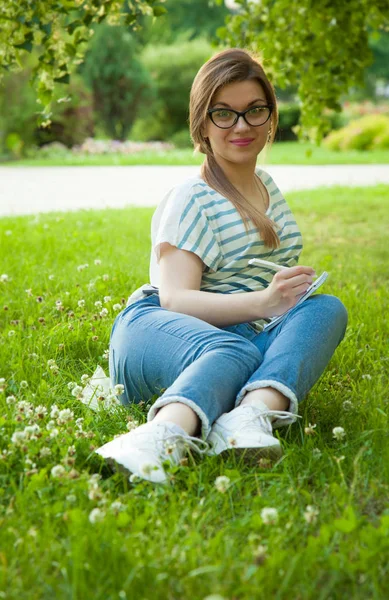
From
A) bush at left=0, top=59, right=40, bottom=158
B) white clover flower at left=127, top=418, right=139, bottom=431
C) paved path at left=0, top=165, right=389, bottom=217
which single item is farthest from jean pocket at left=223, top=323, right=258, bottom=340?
bush at left=0, top=59, right=40, bottom=158

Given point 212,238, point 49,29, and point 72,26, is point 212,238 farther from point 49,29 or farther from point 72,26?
→ point 49,29

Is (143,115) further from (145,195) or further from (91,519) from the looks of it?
(91,519)

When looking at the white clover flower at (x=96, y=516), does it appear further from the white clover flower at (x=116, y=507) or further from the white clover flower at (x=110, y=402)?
the white clover flower at (x=110, y=402)

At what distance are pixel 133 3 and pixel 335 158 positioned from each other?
1153 centimetres

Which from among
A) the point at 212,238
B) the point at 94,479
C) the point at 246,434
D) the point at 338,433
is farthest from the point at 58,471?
the point at 212,238

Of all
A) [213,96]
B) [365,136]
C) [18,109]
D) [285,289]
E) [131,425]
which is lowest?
[18,109]

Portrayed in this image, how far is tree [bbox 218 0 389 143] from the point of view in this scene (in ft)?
18.6

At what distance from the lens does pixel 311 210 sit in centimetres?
771

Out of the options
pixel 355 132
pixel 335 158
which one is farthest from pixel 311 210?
pixel 355 132

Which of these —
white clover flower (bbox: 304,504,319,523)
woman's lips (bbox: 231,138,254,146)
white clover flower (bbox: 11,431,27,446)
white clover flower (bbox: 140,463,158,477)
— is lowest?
white clover flower (bbox: 11,431,27,446)

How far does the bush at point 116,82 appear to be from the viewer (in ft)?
74.7

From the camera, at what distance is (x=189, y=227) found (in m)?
2.60

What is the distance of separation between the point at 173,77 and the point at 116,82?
1.88m

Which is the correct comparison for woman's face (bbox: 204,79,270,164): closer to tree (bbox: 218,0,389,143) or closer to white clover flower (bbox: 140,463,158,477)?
white clover flower (bbox: 140,463,158,477)
